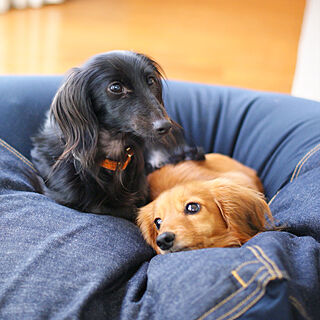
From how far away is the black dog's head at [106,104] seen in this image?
1.55 m

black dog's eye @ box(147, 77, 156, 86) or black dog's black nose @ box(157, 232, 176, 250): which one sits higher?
black dog's eye @ box(147, 77, 156, 86)

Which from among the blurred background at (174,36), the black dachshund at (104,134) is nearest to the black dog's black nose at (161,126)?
the black dachshund at (104,134)

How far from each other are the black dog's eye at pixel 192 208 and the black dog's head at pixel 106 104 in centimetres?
26

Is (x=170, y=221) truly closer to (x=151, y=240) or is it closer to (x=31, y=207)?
(x=151, y=240)

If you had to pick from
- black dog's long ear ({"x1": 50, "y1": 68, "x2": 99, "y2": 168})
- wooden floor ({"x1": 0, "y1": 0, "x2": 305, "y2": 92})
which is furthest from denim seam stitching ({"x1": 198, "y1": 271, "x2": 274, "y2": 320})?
wooden floor ({"x1": 0, "y1": 0, "x2": 305, "y2": 92})

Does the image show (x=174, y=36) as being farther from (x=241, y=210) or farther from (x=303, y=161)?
(x=241, y=210)

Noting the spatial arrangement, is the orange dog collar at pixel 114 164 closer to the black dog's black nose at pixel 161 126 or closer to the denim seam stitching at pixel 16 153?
the black dog's black nose at pixel 161 126

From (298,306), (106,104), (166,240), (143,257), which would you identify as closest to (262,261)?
(298,306)

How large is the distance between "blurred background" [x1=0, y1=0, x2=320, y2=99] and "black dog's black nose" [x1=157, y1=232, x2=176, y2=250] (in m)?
2.39

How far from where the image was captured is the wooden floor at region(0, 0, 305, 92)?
151 inches

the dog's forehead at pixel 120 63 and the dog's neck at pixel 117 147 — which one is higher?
the dog's forehead at pixel 120 63

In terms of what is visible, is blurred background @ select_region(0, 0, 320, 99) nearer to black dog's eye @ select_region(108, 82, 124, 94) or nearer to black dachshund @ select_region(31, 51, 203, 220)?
black dachshund @ select_region(31, 51, 203, 220)

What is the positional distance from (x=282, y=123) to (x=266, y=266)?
1162 mm

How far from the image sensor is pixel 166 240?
1367 mm
